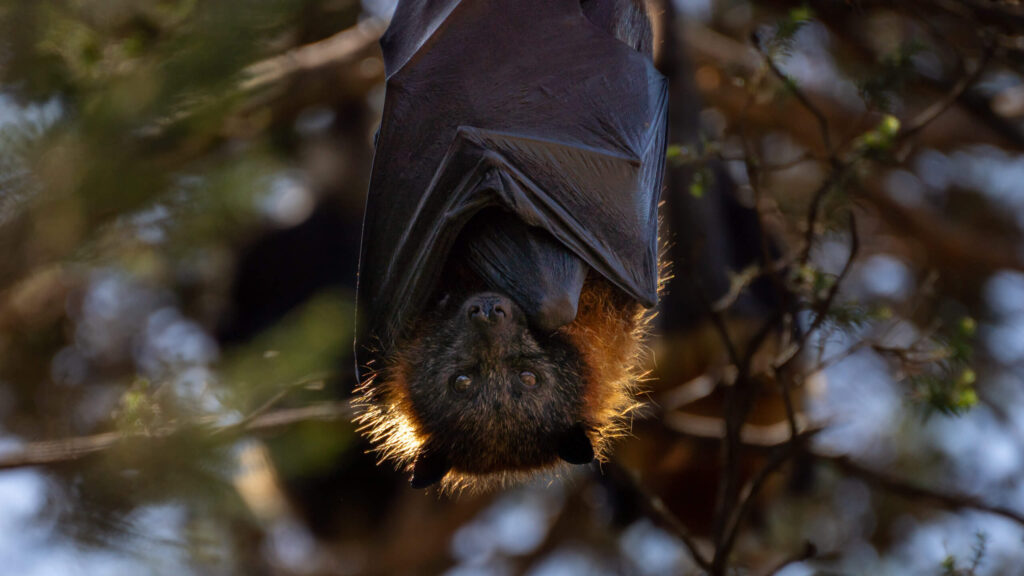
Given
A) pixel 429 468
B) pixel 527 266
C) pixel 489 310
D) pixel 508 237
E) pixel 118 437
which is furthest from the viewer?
pixel 429 468

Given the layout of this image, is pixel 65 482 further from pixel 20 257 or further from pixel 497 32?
pixel 497 32

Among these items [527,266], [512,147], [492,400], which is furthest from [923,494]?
[512,147]

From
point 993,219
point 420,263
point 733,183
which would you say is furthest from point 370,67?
point 993,219

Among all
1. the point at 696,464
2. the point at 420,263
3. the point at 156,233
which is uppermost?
the point at 156,233

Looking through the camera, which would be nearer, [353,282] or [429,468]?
[429,468]

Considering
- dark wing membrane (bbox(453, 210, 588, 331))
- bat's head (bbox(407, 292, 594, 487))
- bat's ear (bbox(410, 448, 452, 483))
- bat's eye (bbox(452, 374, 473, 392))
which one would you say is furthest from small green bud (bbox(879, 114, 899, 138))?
bat's ear (bbox(410, 448, 452, 483))

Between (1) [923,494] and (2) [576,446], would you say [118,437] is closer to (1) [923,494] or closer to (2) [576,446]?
(2) [576,446]

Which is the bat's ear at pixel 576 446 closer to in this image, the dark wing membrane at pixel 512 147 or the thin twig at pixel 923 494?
the dark wing membrane at pixel 512 147
